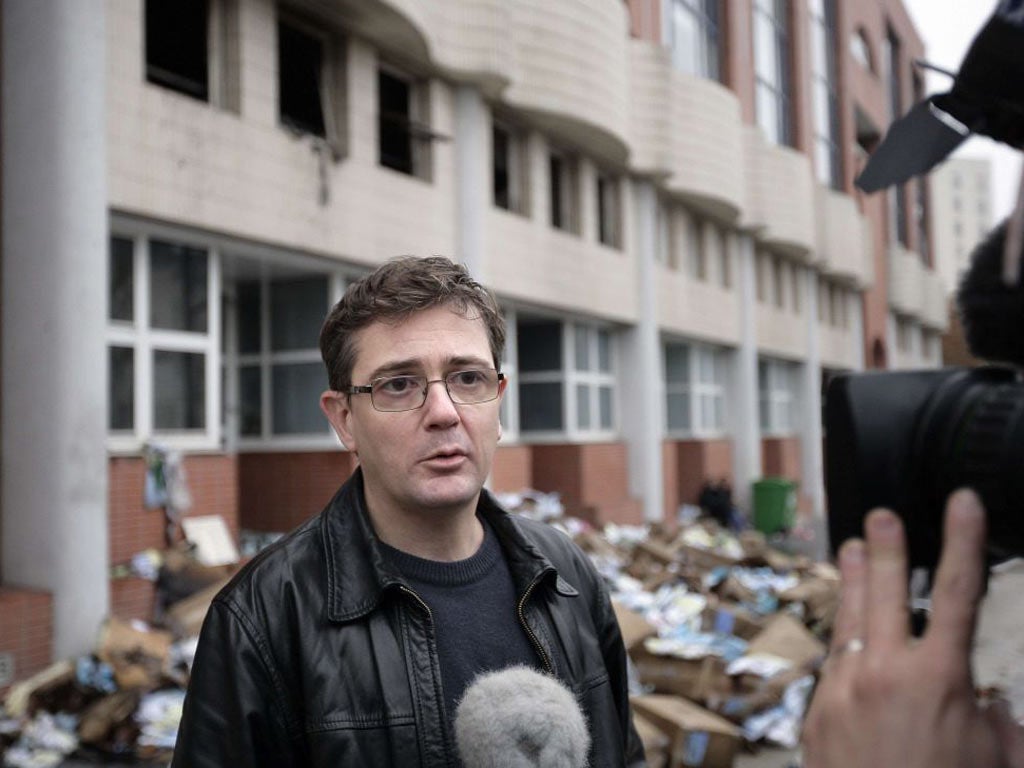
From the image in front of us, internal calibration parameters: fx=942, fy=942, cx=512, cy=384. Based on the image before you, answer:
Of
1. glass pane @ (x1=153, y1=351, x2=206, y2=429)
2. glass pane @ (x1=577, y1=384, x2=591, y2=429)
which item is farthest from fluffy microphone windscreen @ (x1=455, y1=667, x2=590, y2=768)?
glass pane @ (x1=577, y1=384, x2=591, y2=429)

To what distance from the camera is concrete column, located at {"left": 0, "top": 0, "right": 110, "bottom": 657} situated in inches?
266

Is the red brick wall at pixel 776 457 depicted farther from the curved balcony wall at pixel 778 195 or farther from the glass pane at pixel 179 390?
the glass pane at pixel 179 390

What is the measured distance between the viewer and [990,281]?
0.88 m

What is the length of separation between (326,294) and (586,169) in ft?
21.3

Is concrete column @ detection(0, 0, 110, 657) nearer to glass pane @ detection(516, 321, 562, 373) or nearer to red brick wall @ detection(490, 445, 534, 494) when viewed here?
red brick wall @ detection(490, 445, 534, 494)

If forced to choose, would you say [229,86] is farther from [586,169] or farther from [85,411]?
[586,169]

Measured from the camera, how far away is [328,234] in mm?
9727

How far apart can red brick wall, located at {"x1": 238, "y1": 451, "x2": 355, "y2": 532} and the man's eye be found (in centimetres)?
792

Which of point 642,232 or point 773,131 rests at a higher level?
point 773,131

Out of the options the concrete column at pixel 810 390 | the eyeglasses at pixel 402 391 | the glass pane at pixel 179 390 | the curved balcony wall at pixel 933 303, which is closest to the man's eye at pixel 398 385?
the eyeglasses at pixel 402 391

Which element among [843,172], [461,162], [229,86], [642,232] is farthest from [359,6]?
[843,172]

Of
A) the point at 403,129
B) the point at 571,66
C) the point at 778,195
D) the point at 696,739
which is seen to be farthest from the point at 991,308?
the point at 778,195

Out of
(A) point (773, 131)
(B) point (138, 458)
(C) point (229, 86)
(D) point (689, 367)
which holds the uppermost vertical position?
(A) point (773, 131)

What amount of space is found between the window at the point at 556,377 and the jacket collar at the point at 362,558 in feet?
41.6
